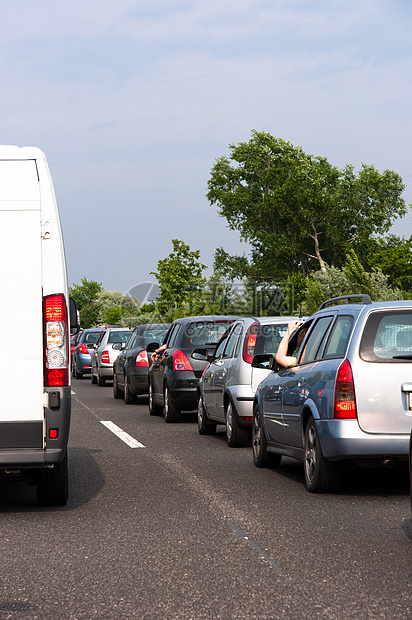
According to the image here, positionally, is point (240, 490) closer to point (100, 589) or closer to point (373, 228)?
point (100, 589)

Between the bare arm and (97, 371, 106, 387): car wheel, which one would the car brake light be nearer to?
(97, 371, 106, 387): car wheel

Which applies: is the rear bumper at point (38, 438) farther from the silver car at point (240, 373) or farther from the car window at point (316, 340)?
the silver car at point (240, 373)

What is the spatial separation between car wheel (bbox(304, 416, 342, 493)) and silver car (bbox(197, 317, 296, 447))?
318 cm

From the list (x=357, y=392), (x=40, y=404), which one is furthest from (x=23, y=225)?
(x=357, y=392)

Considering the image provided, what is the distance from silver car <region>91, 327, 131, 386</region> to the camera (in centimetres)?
2822

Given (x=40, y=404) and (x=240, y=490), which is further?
(x=240, y=490)

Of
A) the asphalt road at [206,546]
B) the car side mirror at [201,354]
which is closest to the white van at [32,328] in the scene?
the asphalt road at [206,546]

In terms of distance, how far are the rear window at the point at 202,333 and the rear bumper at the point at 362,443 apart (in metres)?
7.88

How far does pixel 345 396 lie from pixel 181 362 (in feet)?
25.8

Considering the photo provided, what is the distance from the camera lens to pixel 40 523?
7.45 metres

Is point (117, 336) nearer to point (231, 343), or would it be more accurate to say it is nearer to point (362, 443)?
point (231, 343)

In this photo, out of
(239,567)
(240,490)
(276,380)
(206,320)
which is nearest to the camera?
(239,567)

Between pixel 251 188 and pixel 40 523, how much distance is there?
61601mm

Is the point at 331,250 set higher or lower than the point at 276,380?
higher
